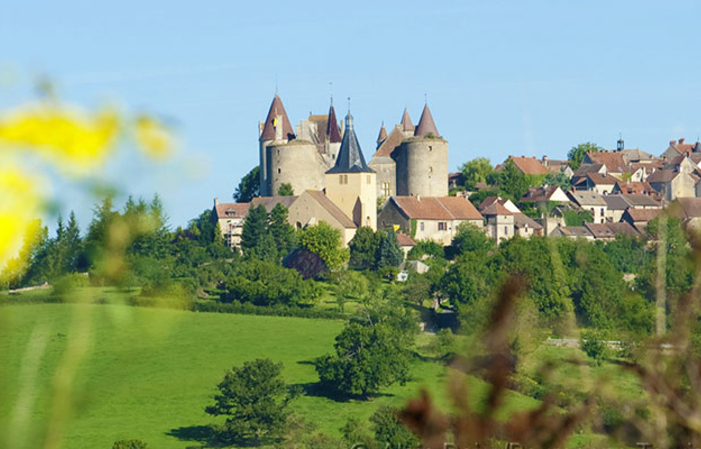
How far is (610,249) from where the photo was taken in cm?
5909

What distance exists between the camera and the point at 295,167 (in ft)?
215

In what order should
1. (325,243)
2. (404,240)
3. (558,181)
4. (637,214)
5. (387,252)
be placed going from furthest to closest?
(558,181) → (637,214) → (404,240) → (387,252) → (325,243)

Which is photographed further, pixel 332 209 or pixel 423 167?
pixel 423 167

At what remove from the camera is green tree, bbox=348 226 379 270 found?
2280 inches

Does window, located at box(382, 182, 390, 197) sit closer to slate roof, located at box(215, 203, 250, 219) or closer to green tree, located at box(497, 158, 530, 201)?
green tree, located at box(497, 158, 530, 201)

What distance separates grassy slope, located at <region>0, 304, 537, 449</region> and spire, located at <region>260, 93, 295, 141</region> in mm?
21907

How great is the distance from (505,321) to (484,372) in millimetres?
89

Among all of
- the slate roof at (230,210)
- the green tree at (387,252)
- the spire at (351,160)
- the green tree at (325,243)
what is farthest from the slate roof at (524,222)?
the slate roof at (230,210)

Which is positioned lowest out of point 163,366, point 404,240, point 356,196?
point 163,366

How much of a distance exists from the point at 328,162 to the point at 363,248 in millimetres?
13448

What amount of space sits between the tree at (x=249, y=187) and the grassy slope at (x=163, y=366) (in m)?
24.8

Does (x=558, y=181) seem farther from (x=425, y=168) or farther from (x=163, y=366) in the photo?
(x=163, y=366)

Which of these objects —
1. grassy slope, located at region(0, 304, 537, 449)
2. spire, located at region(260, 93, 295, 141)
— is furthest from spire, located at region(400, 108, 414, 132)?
grassy slope, located at region(0, 304, 537, 449)

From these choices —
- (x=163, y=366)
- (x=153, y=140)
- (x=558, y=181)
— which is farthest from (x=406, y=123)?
(x=153, y=140)
